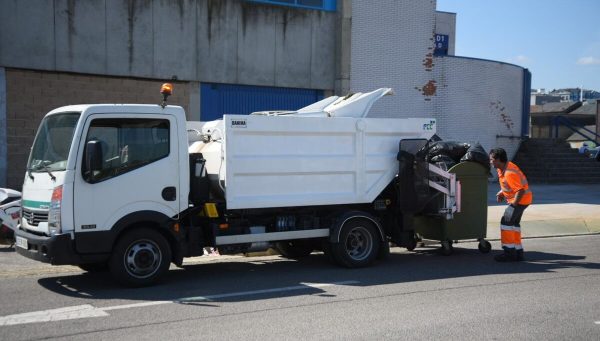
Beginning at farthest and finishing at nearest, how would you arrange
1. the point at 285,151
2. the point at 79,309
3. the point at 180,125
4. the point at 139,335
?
the point at 285,151, the point at 180,125, the point at 79,309, the point at 139,335

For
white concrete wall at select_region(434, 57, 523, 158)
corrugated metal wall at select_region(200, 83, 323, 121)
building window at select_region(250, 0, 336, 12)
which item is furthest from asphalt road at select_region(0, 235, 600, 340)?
white concrete wall at select_region(434, 57, 523, 158)

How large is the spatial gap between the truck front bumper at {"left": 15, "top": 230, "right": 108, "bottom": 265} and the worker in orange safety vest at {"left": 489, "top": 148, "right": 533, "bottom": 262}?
5.94 metres

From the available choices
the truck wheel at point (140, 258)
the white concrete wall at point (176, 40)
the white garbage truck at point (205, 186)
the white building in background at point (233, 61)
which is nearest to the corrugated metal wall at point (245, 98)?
the white building in background at point (233, 61)

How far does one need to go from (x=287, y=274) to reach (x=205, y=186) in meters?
1.66

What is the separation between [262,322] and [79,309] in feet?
6.40

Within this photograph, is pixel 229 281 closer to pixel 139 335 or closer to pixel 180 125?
pixel 180 125

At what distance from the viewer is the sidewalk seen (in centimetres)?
1373

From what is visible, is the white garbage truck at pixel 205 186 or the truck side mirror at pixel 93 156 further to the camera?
the white garbage truck at pixel 205 186

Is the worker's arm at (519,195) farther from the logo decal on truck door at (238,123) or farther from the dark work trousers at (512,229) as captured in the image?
the logo decal on truck door at (238,123)

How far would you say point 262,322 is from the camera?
6.08 m

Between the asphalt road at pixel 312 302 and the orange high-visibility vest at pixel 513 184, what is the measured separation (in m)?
0.98

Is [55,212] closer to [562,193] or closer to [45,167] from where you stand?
[45,167]

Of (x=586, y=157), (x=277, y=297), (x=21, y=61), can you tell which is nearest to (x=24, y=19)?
(x=21, y=61)

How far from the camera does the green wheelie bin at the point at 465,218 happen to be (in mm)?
10258
